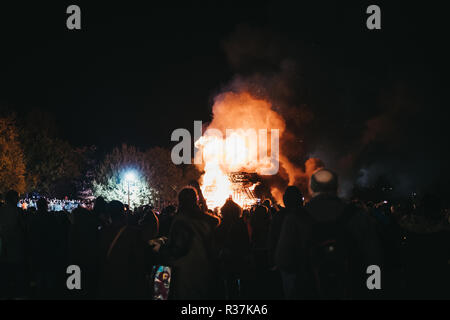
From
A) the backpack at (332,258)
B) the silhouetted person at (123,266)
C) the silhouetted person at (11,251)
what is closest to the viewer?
the backpack at (332,258)

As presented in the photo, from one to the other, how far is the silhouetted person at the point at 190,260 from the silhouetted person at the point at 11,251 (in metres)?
4.75

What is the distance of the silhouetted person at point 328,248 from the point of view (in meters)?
4.68

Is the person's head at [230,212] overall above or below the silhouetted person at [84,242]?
above

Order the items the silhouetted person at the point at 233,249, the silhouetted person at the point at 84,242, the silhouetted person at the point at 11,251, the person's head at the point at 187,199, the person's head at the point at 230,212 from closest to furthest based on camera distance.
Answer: the person's head at the point at 187,199, the silhouetted person at the point at 84,242, the silhouetted person at the point at 233,249, the person's head at the point at 230,212, the silhouetted person at the point at 11,251

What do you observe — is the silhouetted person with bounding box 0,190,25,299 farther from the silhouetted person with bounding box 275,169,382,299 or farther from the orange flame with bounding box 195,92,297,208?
the orange flame with bounding box 195,92,297,208

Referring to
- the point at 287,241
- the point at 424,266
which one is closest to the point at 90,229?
the point at 287,241

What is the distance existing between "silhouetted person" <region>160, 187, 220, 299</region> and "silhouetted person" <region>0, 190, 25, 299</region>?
15.6 ft

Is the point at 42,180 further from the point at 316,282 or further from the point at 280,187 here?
the point at 316,282

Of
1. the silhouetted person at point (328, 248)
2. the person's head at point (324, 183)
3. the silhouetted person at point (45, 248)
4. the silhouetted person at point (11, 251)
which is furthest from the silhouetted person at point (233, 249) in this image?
the silhouetted person at point (11, 251)

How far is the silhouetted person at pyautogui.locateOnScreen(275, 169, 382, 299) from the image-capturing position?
4.68m

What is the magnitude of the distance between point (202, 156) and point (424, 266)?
1058 inches

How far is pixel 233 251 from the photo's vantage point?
8.57m

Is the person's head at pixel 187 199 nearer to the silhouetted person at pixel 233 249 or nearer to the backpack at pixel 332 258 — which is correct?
the backpack at pixel 332 258

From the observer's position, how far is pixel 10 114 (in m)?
41.2
